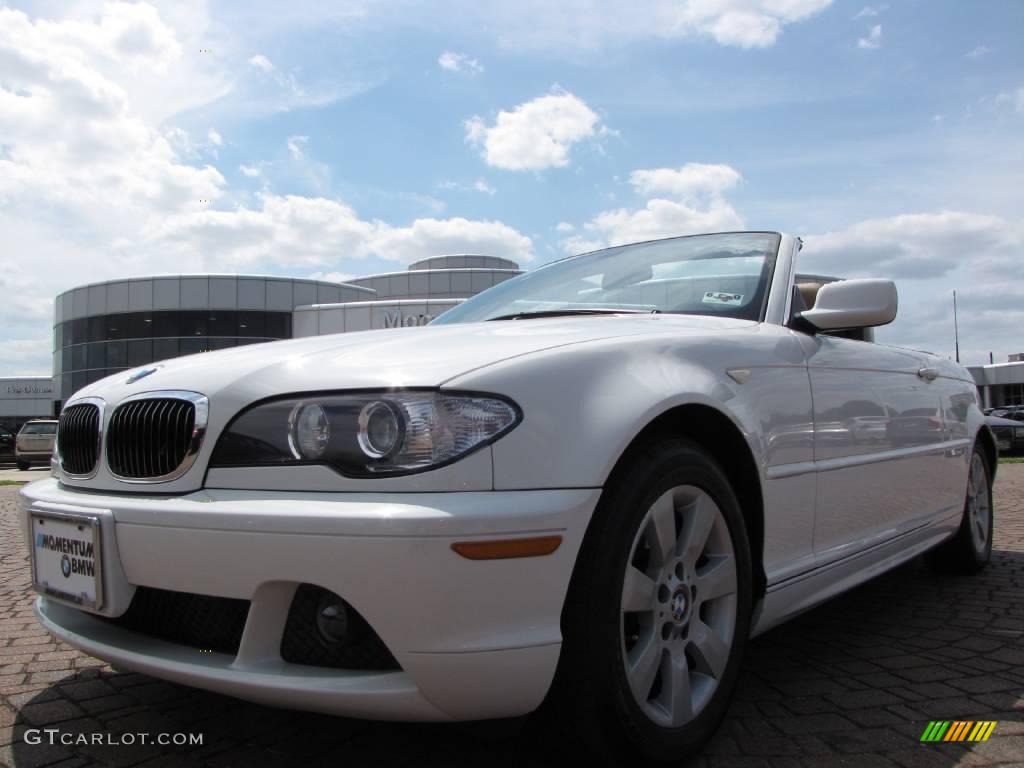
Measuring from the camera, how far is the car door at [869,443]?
2715 millimetres

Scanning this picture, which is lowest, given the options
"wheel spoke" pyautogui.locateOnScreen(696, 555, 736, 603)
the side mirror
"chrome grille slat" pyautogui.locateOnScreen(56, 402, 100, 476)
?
"wheel spoke" pyautogui.locateOnScreen(696, 555, 736, 603)

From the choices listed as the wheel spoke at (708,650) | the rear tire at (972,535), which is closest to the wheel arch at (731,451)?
the wheel spoke at (708,650)

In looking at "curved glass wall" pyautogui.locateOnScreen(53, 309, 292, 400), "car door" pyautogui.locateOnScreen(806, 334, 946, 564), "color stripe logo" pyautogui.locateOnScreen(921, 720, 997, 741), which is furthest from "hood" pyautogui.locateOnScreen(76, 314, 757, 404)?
"curved glass wall" pyautogui.locateOnScreen(53, 309, 292, 400)

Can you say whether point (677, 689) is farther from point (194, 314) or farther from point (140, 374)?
point (194, 314)

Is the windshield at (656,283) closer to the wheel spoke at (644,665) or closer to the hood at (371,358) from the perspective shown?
the hood at (371,358)

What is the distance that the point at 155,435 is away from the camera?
6.70 ft

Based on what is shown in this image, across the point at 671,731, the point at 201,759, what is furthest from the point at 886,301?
the point at 201,759

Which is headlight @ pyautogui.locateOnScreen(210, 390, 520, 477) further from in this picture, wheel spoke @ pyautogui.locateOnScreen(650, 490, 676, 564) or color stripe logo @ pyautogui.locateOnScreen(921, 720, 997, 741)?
color stripe logo @ pyautogui.locateOnScreen(921, 720, 997, 741)

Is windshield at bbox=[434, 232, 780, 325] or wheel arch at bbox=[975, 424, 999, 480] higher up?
windshield at bbox=[434, 232, 780, 325]

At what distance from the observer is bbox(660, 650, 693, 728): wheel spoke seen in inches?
78.2

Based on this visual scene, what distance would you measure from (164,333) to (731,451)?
1482 inches

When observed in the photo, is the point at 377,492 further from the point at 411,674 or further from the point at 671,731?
the point at 671,731

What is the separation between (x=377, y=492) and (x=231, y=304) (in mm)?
36461

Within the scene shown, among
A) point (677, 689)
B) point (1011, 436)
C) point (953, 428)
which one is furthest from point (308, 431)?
point (1011, 436)
